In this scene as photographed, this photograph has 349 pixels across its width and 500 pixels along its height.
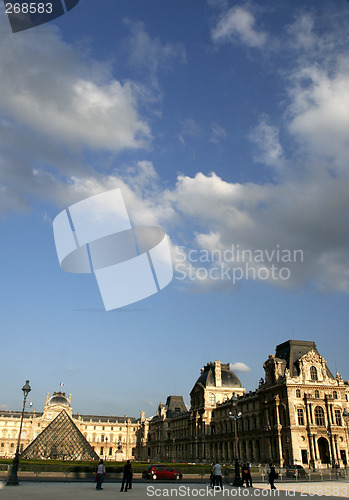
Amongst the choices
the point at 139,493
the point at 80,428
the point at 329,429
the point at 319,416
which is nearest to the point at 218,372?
the point at 319,416

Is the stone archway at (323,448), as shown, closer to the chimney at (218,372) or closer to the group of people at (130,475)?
the group of people at (130,475)

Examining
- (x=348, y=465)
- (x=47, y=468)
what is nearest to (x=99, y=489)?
(x=47, y=468)

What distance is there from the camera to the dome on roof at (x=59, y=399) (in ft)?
464

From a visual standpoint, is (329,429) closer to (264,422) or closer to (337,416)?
(337,416)

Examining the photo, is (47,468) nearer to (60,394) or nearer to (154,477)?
(154,477)

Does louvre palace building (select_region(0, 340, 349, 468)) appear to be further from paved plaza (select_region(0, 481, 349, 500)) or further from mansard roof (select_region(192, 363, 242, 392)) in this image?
paved plaza (select_region(0, 481, 349, 500))

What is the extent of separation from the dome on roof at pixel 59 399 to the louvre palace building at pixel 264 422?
4640cm

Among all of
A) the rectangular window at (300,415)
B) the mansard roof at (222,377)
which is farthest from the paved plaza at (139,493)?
the mansard roof at (222,377)

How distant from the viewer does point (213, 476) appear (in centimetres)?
2783

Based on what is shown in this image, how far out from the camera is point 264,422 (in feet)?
212

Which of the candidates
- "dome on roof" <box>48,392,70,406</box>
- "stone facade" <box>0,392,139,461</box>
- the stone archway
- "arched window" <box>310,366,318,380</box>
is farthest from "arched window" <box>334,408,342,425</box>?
"dome on roof" <box>48,392,70,406</box>

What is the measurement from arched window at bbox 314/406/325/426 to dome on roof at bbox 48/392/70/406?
338ft

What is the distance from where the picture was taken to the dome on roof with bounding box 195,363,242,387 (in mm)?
95500

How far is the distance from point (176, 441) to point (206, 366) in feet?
73.5
